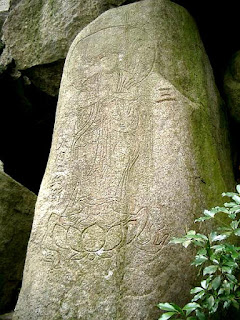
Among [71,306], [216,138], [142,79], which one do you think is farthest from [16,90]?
[71,306]

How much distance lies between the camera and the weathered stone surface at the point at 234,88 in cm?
332

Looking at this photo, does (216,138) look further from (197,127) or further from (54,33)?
(54,33)

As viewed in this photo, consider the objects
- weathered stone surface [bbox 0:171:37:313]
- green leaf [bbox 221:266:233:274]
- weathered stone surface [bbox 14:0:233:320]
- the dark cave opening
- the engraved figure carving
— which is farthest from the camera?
the dark cave opening

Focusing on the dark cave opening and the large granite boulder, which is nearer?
the large granite boulder

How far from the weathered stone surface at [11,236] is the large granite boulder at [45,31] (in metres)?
1.33

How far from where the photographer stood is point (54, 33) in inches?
152

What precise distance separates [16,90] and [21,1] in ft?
3.20

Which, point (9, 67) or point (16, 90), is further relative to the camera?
point (16, 90)

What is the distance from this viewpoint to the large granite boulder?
12.4 ft

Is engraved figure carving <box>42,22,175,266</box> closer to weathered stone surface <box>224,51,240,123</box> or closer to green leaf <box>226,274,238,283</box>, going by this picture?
green leaf <box>226,274,238,283</box>

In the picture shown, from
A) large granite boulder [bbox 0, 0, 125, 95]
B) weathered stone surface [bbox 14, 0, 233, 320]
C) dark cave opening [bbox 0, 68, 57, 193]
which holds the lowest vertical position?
dark cave opening [bbox 0, 68, 57, 193]

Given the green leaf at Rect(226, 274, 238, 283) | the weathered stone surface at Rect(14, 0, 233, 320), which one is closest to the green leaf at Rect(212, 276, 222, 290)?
the green leaf at Rect(226, 274, 238, 283)

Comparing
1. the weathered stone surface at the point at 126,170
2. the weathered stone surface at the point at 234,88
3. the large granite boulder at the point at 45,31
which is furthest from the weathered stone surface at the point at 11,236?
the weathered stone surface at the point at 234,88

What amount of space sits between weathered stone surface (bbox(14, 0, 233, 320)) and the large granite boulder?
699 millimetres
